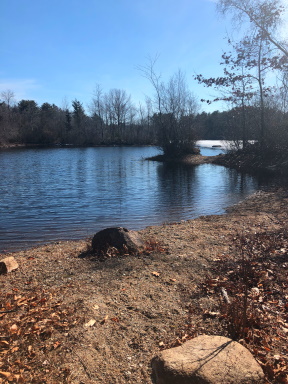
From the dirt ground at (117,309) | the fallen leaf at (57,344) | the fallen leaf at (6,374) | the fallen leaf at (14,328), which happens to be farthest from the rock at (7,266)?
the fallen leaf at (6,374)

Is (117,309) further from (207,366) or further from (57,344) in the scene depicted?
(207,366)

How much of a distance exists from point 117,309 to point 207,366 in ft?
5.86

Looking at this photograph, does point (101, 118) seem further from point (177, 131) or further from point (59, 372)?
point (59, 372)

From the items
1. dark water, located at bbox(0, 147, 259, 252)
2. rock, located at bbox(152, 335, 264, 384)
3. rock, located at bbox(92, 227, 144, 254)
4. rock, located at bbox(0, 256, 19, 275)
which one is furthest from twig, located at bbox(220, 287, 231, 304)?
dark water, located at bbox(0, 147, 259, 252)

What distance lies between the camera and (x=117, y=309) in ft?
13.3

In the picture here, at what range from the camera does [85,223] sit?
10.5 metres

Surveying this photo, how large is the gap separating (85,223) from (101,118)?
78.7 metres

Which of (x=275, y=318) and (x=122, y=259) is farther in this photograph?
(x=122, y=259)

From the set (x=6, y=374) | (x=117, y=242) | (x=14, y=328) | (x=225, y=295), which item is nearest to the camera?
(x=6, y=374)

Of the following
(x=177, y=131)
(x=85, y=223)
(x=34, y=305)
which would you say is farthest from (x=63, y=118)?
(x=34, y=305)

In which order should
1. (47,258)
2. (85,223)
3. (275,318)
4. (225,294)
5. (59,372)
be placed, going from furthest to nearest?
(85,223), (47,258), (225,294), (275,318), (59,372)

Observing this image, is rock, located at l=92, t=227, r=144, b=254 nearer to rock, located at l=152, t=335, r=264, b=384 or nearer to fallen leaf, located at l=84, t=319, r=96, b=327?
fallen leaf, located at l=84, t=319, r=96, b=327

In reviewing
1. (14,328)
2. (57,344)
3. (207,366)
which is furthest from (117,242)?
(207,366)

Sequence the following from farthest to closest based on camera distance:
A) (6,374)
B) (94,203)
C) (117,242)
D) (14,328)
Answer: (94,203) → (117,242) → (14,328) → (6,374)
